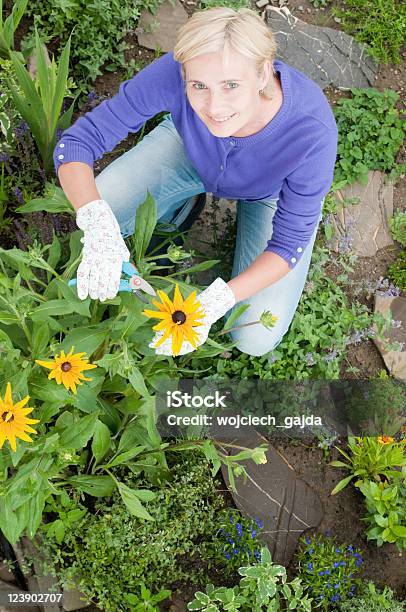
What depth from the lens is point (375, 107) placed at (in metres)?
2.66

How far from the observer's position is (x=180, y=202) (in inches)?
89.7

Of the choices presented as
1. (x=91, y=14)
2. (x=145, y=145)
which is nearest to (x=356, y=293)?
(x=145, y=145)

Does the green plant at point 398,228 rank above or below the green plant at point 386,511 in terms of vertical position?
above

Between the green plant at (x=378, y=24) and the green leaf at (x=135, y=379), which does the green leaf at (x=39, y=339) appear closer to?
the green leaf at (x=135, y=379)

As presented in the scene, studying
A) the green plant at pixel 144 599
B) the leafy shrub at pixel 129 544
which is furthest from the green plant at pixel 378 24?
the green plant at pixel 144 599

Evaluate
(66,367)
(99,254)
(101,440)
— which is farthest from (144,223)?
(101,440)

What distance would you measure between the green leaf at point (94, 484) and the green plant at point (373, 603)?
78 cm

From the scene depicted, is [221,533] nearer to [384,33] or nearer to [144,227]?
[144,227]

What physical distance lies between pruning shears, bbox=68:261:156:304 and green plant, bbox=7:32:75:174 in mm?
662

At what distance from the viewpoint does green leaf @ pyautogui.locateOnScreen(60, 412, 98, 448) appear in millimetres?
1602

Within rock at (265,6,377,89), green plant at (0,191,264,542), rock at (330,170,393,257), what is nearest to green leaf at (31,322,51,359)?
green plant at (0,191,264,542)

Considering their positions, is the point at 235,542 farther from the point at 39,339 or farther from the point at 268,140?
the point at 268,140

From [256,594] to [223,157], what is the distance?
1.16m

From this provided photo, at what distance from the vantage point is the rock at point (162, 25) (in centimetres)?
263
